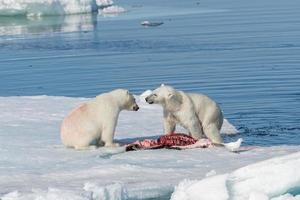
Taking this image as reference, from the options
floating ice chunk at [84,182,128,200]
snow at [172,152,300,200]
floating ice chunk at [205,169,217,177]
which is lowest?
floating ice chunk at [205,169,217,177]

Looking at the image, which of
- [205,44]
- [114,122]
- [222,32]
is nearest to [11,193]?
[114,122]

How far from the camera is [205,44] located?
26.1m

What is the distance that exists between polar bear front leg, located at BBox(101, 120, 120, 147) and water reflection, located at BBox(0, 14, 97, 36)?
25.6 metres

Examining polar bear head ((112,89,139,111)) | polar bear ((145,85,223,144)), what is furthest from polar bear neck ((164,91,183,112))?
polar bear head ((112,89,139,111))

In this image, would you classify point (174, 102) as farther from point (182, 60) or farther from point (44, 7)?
point (44, 7)

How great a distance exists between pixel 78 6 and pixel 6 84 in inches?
950

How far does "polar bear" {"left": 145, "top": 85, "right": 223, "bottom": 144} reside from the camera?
9.20 m

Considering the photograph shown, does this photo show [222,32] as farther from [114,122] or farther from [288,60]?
[114,122]

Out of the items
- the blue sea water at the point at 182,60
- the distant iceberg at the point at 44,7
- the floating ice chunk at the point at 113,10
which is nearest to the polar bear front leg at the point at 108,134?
the blue sea water at the point at 182,60

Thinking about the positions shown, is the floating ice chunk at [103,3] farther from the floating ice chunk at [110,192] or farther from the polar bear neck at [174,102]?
the floating ice chunk at [110,192]

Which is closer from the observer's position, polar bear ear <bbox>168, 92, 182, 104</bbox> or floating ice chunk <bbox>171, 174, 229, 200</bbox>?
floating ice chunk <bbox>171, 174, 229, 200</bbox>

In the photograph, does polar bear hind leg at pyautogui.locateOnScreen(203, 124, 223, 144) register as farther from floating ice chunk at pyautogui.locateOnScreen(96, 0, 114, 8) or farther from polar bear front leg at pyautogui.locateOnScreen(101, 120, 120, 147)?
floating ice chunk at pyautogui.locateOnScreen(96, 0, 114, 8)

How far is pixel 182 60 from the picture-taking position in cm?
2266

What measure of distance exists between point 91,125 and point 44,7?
32.9 meters
